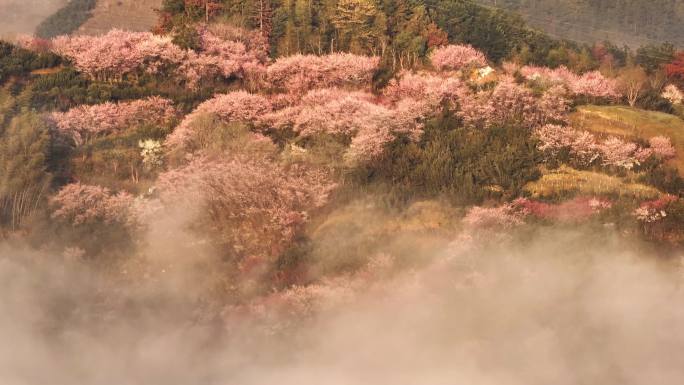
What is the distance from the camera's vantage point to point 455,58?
122ft

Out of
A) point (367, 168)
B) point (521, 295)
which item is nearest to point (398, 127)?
point (367, 168)

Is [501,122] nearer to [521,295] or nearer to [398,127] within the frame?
[398,127]

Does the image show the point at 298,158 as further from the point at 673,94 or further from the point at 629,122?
the point at 673,94

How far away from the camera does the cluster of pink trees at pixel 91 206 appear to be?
2645cm

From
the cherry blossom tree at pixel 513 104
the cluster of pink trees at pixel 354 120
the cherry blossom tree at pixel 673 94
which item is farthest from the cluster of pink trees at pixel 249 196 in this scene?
the cherry blossom tree at pixel 673 94

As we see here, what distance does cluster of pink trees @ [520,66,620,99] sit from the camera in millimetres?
33062

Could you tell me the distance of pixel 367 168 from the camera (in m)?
28.5

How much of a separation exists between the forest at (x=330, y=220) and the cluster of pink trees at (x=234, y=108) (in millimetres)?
84

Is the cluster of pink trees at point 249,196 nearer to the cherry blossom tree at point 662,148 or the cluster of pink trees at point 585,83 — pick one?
the cluster of pink trees at point 585,83

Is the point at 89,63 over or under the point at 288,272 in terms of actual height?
over

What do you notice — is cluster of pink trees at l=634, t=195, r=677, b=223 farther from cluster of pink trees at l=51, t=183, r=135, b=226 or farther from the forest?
cluster of pink trees at l=51, t=183, r=135, b=226

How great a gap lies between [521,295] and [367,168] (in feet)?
24.2

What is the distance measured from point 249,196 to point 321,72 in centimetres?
1011

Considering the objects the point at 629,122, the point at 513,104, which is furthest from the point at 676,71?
the point at 513,104
